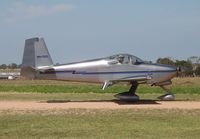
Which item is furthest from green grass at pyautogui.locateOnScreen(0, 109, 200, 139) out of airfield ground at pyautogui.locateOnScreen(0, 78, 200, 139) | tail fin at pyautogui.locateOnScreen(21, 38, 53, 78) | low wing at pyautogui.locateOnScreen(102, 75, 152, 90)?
tail fin at pyautogui.locateOnScreen(21, 38, 53, 78)

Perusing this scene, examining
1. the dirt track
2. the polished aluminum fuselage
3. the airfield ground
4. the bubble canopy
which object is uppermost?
the bubble canopy

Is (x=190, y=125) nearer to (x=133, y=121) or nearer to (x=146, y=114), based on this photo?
(x=133, y=121)

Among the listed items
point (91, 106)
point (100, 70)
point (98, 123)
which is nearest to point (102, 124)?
point (98, 123)

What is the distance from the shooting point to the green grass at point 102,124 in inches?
491

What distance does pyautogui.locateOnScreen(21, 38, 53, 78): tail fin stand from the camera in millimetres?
24672

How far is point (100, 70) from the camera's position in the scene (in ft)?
81.4

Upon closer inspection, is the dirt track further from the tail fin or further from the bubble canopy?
the tail fin

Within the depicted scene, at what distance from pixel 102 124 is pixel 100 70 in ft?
34.2

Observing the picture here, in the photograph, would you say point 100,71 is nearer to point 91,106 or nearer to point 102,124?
point 91,106

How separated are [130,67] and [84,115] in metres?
7.81

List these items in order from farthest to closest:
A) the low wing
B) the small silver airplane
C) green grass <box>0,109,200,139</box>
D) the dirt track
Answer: the small silver airplane
the low wing
the dirt track
green grass <box>0,109,200,139</box>

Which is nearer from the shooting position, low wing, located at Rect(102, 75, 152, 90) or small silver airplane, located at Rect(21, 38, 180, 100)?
low wing, located at Rect(102, 75, 152, 90)

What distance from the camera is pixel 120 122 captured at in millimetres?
15070

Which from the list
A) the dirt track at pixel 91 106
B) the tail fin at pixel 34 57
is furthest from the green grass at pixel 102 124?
the tail fin at pixel 34 57
